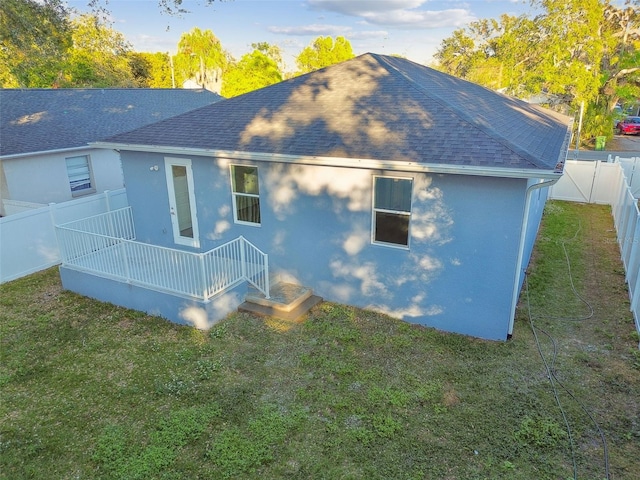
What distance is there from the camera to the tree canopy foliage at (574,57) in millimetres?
24609

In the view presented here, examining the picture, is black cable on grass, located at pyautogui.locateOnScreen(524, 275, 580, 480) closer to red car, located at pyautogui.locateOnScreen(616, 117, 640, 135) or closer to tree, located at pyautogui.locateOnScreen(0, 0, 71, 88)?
tree, located at pyautogui.locateOnScreen(0, 0, 71, 88)

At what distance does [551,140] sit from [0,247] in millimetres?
13077

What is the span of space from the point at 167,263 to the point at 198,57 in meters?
48.4

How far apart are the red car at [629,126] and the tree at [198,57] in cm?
4236

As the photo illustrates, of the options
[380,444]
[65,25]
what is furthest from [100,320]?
[65,25]

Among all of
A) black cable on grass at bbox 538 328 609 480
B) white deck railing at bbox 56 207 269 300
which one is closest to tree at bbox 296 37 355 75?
white deck railing at bbox 56 207 269 300

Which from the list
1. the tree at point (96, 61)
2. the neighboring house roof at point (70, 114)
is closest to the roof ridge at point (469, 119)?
the neighboring house roof at point (70, 114)

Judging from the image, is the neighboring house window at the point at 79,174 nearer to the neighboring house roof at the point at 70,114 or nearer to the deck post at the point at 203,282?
the neighboring house roof at the point at 70,114

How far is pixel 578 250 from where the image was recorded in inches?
434

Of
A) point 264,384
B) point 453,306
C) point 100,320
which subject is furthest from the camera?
point 100,320

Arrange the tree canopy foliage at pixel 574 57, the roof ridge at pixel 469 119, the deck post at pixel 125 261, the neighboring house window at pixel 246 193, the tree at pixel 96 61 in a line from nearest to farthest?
the roof ridge at pixel 469 119 < the deck post at pixel 125 261 < the neighboring house window at pixel 246 193 < the tree canopy foliage at pixel 574 57 < the tree at pixel 96 61

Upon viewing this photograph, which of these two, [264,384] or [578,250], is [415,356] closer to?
[264,384]

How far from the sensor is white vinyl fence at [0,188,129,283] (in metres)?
9.70

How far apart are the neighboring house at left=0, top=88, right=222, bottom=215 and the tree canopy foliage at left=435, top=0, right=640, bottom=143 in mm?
23164
